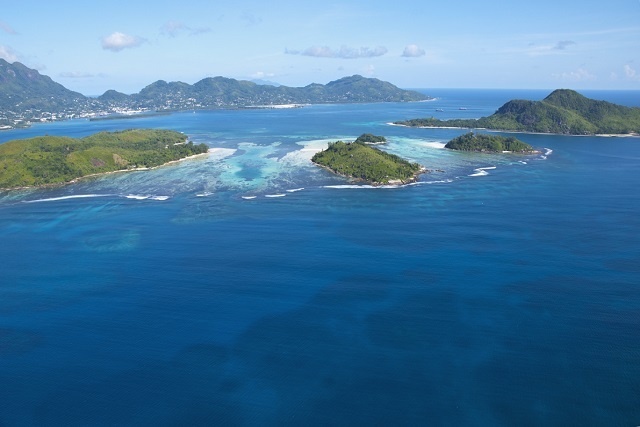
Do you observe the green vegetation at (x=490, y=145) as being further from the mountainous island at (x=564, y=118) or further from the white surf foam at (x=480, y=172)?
the mountainous island at (x=564, y=118)

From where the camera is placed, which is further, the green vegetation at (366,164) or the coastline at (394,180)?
the green vegetation at (366,164)

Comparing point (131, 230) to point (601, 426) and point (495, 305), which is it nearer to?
point (495, 305)

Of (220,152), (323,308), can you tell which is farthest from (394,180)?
(220,152)

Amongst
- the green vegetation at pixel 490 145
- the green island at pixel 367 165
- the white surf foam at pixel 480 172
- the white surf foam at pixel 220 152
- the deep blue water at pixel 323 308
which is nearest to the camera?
the deep blue water at pixel 323 308

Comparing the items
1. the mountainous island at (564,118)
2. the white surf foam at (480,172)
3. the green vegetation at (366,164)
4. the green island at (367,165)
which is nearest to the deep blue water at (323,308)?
the green island at (367,165)

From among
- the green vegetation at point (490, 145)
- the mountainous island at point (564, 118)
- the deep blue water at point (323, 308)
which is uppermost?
the mountainous island at point (564, 118)

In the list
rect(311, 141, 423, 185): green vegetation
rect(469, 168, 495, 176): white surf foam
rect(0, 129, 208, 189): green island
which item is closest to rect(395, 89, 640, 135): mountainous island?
rect(469, 168, 495, 176): white surf foam
